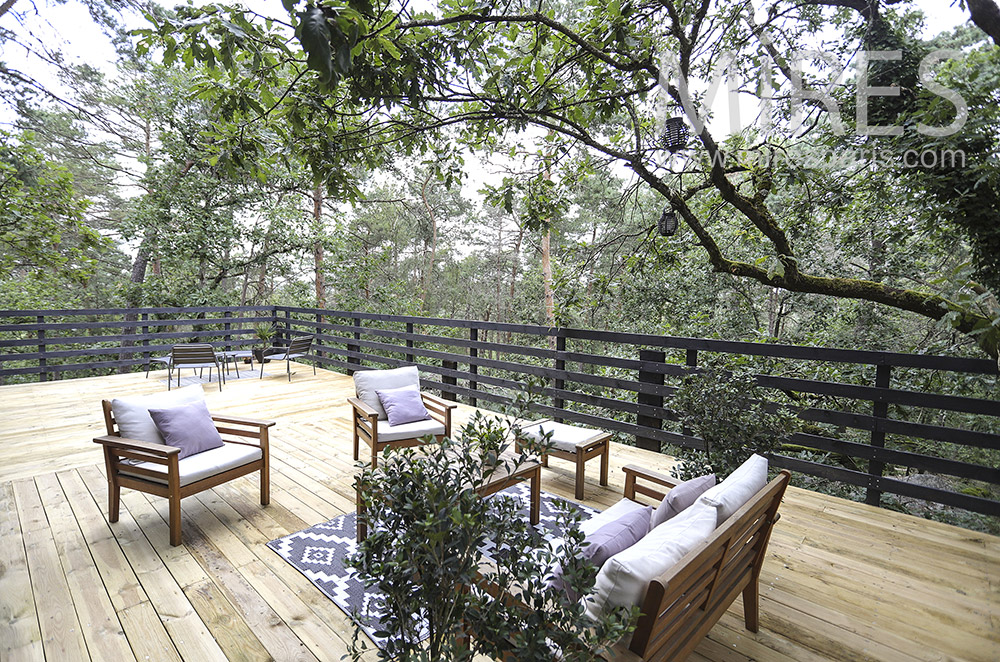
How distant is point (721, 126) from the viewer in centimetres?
418

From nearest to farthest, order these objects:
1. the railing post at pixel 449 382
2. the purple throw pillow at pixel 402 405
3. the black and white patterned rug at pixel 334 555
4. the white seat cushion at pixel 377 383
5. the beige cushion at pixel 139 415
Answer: the black and white patterned rug at pixel 334 555 < the beige cushion at pixel 139 415 < the purple throw pillow at pixel 402 405 < the white seat cushion at pixel 377 383 < the railing post at pixel 449 382

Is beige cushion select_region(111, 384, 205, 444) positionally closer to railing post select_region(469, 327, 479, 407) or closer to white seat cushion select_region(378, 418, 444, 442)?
white seat cushion select_region(378, 418, 444, 442)

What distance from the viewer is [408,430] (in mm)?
3242

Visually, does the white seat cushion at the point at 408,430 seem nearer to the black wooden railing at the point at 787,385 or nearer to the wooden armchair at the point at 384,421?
the wooden armchair at the point at 384,421

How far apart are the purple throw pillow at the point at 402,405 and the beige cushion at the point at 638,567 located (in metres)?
2.32

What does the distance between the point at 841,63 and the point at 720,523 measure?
4.12 m

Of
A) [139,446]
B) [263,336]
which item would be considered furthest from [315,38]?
[263,336]

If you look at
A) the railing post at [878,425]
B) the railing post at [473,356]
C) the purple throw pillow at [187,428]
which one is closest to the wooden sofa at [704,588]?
the railing post at [878,425]

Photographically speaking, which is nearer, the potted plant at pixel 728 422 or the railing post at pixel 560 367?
the potted plant at pixel 728 422

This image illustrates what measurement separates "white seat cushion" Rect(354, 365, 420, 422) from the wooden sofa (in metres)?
2.46

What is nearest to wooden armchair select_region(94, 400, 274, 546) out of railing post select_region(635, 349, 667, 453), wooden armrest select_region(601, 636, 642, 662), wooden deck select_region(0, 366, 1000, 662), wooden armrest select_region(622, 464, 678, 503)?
wooden deck select_region(0, 366, 1000, 662)

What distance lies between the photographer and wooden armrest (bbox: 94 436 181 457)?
2.39m

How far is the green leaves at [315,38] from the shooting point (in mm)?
1059

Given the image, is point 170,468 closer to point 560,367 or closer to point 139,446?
point 139,446
